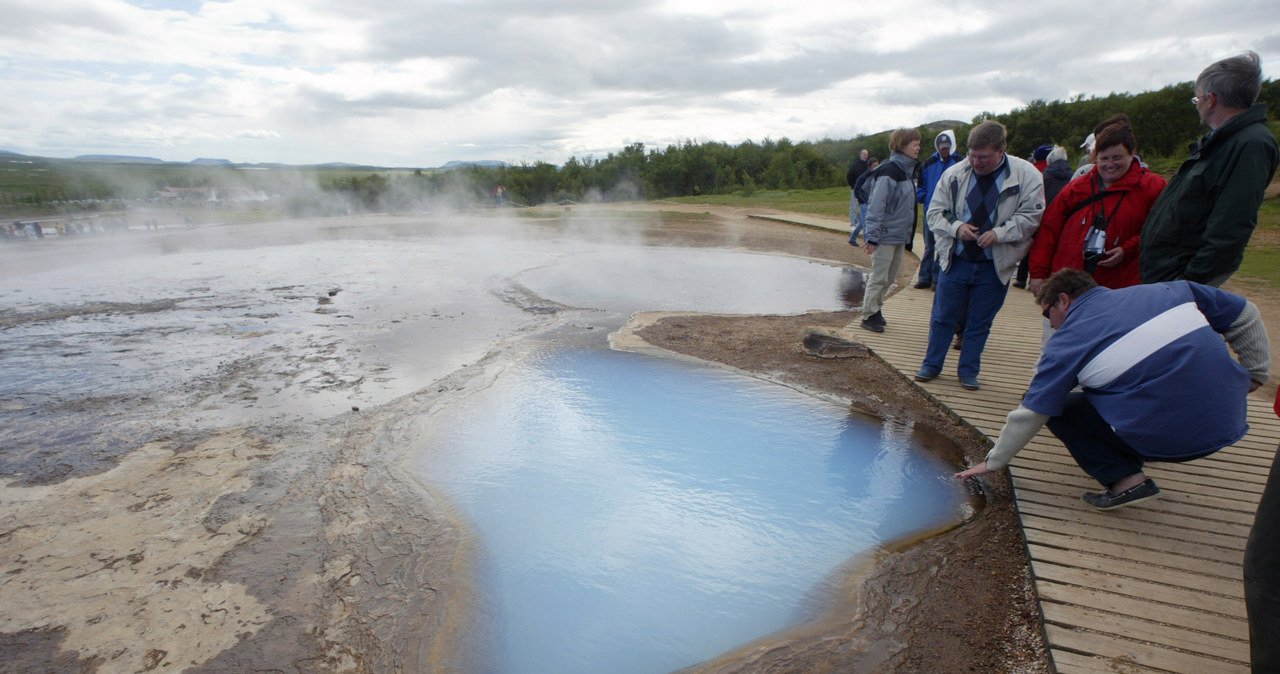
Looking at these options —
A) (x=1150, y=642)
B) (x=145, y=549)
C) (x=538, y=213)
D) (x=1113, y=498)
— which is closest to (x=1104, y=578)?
(x=1150, y=642)

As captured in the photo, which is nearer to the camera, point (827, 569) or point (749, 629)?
point (749, 629)

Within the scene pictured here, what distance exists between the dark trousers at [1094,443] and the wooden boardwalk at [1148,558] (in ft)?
0.60

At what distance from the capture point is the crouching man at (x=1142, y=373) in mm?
2045

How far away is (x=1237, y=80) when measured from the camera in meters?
2.39

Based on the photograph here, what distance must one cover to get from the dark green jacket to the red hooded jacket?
0.21 meters

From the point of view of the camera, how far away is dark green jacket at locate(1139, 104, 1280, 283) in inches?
94.1

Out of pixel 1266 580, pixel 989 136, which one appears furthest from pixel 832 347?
pixel 1266 580

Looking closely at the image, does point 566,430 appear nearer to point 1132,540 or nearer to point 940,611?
point 940,611

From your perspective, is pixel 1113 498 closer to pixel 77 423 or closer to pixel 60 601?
pixel 60 601

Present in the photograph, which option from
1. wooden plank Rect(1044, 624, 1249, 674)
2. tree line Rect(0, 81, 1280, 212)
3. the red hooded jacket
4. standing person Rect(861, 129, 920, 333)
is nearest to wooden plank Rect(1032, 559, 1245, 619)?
wooden plank Rect(1044, 624, 1249, 674)

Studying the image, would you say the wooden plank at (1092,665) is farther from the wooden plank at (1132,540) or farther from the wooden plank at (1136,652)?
the wooden plank at (1132,540)

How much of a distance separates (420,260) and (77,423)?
681 cm

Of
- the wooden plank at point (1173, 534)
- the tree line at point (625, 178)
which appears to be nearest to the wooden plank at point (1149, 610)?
the wooden plank at point (1173, 534)

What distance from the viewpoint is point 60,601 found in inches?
92.1
